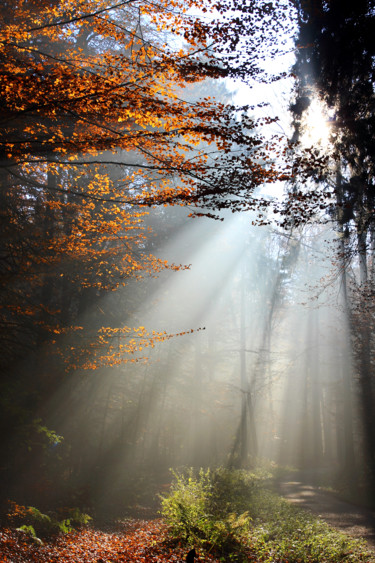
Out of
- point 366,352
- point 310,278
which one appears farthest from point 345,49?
point 310,278

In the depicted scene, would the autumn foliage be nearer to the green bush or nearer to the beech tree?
the green bush

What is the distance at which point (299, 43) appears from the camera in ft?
23.3

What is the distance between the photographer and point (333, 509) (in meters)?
12.7

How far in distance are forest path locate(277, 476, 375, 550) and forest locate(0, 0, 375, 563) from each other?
521mm

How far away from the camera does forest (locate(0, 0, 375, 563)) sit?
5922mm

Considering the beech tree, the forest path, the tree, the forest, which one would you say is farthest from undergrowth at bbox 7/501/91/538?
the tree

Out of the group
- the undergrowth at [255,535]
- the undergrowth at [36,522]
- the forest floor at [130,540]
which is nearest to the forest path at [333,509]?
the forest floor at [130,540]

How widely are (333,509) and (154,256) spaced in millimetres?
9666

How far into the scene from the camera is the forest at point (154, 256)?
5.92 m

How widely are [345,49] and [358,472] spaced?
16955 mm

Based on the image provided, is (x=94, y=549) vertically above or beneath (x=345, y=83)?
beneath

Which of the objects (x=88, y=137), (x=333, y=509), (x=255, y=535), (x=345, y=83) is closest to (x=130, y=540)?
(x=255, y=535)

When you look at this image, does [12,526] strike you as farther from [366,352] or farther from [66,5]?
[366,352]

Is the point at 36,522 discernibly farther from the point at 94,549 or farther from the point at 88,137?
the point at 88,137
